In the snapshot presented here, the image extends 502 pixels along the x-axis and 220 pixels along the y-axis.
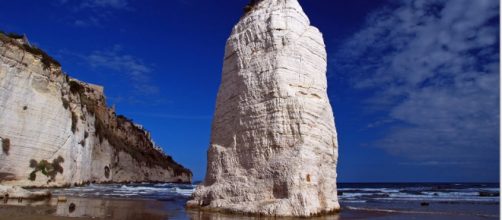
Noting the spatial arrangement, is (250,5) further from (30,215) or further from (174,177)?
(174,177)

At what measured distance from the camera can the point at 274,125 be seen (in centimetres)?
1261

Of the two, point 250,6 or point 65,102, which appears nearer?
point 250,6

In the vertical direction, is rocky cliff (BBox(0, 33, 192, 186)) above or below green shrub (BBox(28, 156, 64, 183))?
above

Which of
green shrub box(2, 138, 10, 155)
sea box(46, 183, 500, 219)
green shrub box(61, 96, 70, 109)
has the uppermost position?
green shrub box(61, 96, 70, 109)

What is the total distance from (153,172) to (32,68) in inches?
1724

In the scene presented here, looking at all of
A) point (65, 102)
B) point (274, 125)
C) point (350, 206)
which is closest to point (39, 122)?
point (65, 102)

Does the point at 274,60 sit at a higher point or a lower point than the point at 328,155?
higher

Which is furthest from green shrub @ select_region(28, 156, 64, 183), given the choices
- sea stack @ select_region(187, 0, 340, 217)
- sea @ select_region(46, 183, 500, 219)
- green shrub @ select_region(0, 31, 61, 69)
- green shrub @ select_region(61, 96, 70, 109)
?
sea stack @ select_region(187, 0, 340, 217)

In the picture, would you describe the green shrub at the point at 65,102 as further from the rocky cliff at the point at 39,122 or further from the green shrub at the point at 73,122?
the green shrub at the point at 73,122

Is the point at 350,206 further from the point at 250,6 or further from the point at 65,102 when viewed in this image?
the point at 65,102

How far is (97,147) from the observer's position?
45531 millimetres

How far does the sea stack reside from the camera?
12.0 meters

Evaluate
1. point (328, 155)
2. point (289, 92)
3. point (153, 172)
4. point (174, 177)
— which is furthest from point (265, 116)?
point (174, 177)

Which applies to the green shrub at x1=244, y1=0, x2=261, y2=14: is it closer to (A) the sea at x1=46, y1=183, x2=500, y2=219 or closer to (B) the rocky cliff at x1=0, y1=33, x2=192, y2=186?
(A) the sea at x1=46, y1=183, x2=500, y2=219
